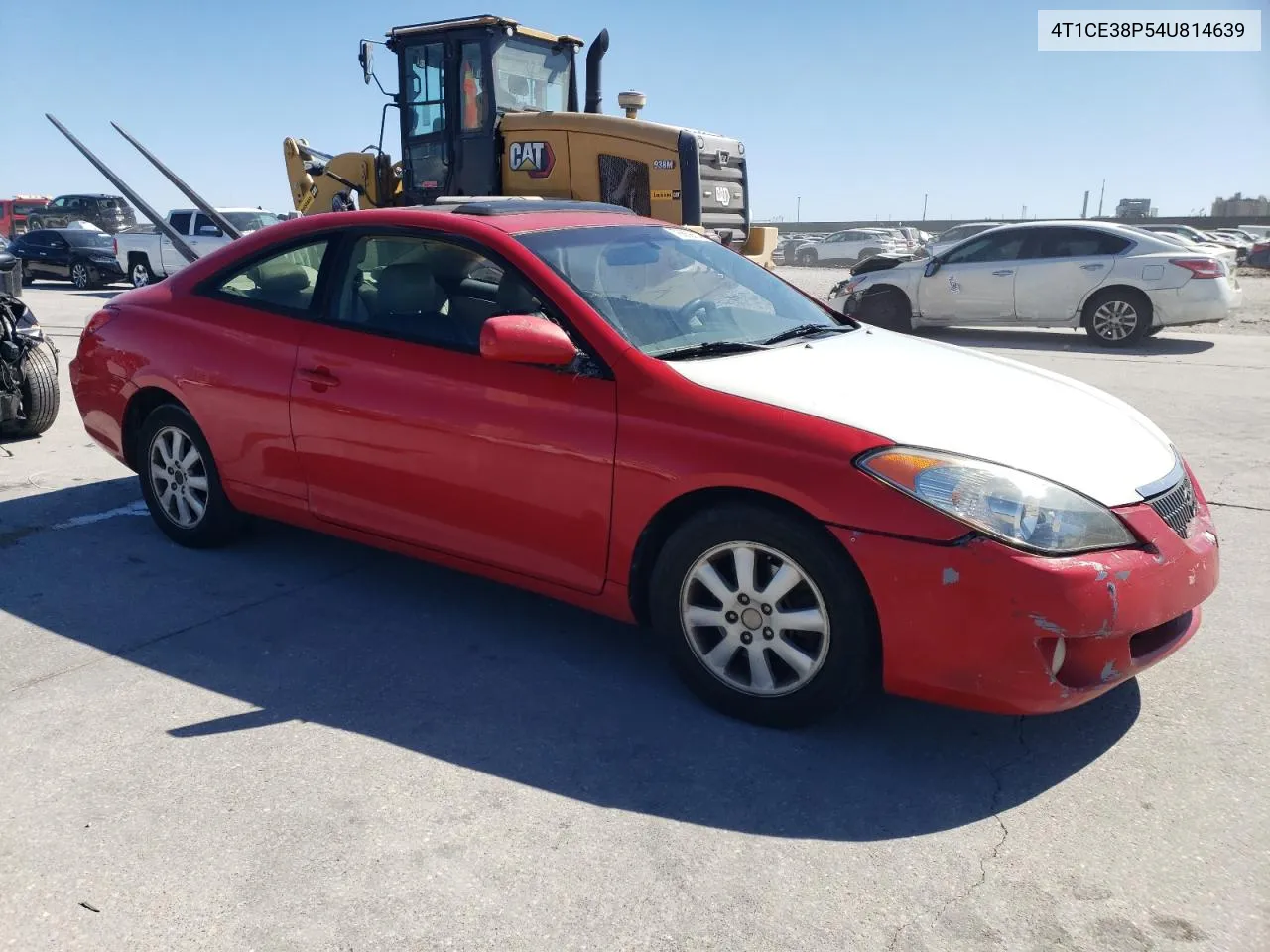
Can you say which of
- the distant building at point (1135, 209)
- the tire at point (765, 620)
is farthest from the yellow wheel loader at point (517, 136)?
the distant building at point (1135, 209)

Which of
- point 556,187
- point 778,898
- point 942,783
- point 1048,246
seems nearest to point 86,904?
point 778,898

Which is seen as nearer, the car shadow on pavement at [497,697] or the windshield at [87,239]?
the car shadow on pavement at [497,697]

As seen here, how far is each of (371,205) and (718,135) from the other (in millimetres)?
4095

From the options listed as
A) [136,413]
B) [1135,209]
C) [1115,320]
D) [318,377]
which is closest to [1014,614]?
[318,377]

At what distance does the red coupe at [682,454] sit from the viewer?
118 inches

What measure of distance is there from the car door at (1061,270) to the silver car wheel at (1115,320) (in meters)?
0.26

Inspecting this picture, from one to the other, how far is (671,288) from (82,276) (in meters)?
22.3

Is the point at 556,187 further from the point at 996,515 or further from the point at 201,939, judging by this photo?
the point at 201,939

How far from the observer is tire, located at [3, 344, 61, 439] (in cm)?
708

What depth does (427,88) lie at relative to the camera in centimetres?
1159

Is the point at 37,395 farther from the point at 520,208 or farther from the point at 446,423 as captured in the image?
the point at 446,423

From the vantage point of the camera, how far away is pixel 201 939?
2373 mm

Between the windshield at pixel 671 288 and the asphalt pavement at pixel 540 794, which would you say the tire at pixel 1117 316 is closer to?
the asphalt pavement at pixel 540 794

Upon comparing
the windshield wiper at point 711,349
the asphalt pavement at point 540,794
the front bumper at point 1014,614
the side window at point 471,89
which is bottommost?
the asphalt pavement at point 540,794
